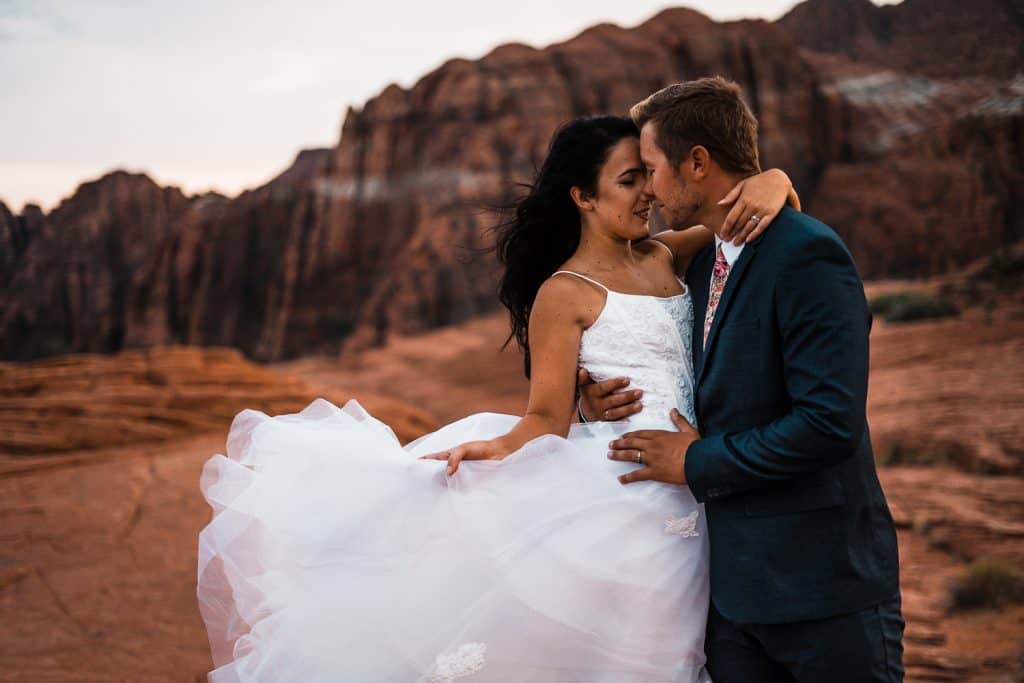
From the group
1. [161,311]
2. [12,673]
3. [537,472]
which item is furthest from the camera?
[161,311]

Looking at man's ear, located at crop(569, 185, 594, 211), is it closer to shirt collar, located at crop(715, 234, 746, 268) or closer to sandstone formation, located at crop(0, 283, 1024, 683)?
shirt collar, located at crop(715, 234, 746, 268)

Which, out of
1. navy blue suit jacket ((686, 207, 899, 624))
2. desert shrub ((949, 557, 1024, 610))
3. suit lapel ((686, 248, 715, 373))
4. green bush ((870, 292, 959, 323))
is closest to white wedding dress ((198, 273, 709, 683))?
suit lapel ((686, 248, 715, 373))

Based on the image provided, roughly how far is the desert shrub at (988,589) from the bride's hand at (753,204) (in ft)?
16.8

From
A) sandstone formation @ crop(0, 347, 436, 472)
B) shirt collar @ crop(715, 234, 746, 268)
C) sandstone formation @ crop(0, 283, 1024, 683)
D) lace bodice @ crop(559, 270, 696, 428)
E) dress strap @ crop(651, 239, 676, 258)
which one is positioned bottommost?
sandstone formation @ crop(0, 283, 1024, 683)

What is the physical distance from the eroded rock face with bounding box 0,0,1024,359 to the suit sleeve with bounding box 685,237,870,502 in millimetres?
25340

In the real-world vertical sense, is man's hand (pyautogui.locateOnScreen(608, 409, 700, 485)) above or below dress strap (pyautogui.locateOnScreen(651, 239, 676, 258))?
below

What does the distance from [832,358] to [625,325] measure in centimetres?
80

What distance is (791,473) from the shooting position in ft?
6.45

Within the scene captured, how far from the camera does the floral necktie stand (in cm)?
231

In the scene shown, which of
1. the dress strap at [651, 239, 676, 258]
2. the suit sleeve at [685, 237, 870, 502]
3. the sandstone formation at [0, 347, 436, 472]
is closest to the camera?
the suit sleeve at [685, 237, 870, 502]

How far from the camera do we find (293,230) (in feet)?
132

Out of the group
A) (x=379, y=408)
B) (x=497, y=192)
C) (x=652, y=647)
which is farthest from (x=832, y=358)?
(x=497, y=192)

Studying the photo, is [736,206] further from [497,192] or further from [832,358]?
[497,192]

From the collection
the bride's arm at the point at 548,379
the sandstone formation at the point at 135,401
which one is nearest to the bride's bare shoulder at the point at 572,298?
the bride's arm at the point at 548,379
